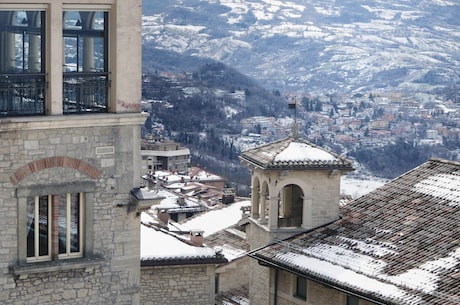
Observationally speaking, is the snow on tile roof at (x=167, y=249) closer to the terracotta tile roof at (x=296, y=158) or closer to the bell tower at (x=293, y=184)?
the bell tower at (x=293, y=184)

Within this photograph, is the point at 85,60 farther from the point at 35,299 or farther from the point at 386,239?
the point at 386,239

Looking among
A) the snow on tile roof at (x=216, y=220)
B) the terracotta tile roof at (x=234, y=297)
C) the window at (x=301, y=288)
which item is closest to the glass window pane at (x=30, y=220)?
the window at (x=301, y=288)

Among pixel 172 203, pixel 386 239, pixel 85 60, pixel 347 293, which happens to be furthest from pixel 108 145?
pixel 172 203

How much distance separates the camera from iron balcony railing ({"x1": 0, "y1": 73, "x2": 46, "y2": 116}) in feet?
68.0

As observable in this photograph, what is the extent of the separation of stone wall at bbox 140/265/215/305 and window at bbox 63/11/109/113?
30.6 ft

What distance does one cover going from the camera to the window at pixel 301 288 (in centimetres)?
3200

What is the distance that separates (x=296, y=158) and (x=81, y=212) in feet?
43.3

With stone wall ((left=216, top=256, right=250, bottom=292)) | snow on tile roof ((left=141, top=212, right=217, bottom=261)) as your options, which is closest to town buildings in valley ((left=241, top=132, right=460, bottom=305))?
snow on tile roof ((left=141, top=212, right=217, bottom=261))

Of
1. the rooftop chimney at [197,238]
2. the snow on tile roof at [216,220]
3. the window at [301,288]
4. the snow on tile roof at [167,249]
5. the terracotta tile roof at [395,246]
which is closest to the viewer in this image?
the terracotta tile roof at [395,246]

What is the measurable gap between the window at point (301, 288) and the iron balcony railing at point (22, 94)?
12391 mm

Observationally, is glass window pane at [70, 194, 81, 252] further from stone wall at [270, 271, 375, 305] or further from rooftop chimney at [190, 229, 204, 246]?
rooftop chimney at [190, 229, 204, 246]

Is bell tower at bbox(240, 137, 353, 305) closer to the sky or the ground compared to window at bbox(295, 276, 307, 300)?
closer to the sky

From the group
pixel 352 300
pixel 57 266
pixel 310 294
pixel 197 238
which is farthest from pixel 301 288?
pixel 57 266

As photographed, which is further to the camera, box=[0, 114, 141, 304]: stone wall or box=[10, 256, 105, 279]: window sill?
box=[10, 256, 105, 279]: window sill
